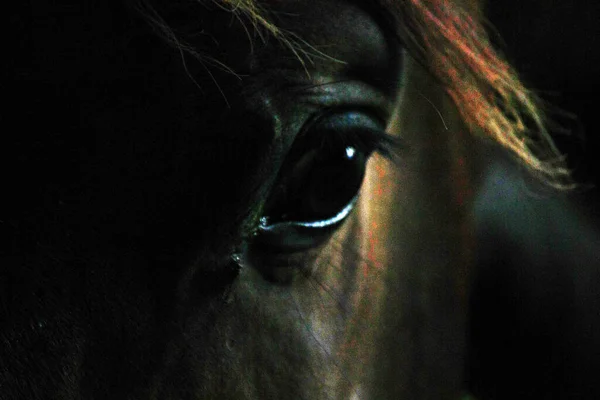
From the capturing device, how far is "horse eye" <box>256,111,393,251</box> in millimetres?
827

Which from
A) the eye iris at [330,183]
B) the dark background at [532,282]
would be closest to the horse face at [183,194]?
the eye iris at [330,183]

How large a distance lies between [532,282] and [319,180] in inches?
38.8

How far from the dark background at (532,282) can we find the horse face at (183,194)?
80cm

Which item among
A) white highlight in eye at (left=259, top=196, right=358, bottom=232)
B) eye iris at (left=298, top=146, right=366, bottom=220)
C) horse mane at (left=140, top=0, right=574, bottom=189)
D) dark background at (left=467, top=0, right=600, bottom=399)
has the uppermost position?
horse mane at (left=140, top=0, right=574, bottom=189)

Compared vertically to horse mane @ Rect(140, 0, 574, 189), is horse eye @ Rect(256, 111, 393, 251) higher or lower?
lower

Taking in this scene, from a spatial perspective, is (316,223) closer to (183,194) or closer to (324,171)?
(324,171)

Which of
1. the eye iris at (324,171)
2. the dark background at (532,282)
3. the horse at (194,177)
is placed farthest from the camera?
the dark background at (532,282)

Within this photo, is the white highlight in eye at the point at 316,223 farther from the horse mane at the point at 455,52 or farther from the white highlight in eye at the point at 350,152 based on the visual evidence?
the horse mane at the point at 455,52

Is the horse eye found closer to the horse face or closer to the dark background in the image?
the horse face

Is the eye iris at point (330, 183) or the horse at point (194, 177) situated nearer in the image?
the horse at point (194, 177)

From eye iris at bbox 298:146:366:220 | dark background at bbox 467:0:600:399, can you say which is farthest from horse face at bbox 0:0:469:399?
dark background at bbox 467:0:600:399

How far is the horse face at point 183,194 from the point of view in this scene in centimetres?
68

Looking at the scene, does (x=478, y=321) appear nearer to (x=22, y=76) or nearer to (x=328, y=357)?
(x=328, y=357)

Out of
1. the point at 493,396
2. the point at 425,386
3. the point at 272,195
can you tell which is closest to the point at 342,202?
the point at 272,195
